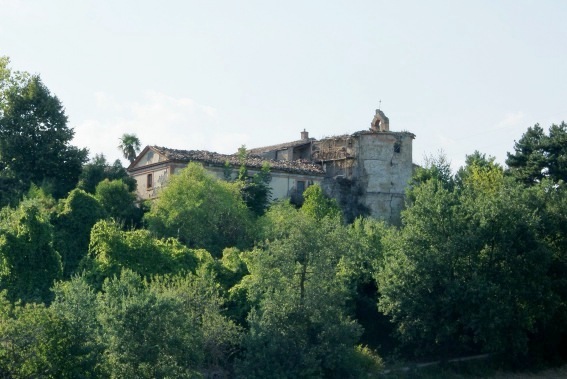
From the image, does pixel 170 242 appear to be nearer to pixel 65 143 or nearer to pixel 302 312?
pixel 302 312

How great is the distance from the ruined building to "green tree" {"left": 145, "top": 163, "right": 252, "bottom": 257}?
24.2 feet

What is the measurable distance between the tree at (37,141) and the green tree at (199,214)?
218 inches

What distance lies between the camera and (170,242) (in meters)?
44.8

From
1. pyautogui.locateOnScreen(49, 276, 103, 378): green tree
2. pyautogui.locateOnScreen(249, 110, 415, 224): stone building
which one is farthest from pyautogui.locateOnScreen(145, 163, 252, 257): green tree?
pyautogui.locateOnScreen(49, 276, 103, 378): green tree

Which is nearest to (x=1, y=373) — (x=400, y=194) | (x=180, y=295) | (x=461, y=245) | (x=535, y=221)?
(x=180, y=295)

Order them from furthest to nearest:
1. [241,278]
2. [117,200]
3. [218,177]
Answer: [218,177] → [117,200] → [241,278]

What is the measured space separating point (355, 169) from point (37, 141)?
69.7 ft

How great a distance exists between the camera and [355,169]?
64.8 meters

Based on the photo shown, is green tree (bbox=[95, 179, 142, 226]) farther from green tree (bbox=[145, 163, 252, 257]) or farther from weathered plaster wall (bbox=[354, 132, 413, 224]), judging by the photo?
weathered plaster wall (bbox=[354, 132, 413, 224])

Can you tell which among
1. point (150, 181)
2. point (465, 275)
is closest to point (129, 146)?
point (150, 181)

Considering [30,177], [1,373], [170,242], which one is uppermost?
[30,177]

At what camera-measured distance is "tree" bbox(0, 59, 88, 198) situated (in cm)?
5372

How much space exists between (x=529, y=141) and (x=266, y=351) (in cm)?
2868

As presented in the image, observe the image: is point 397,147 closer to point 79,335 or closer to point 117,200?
point 117,200
